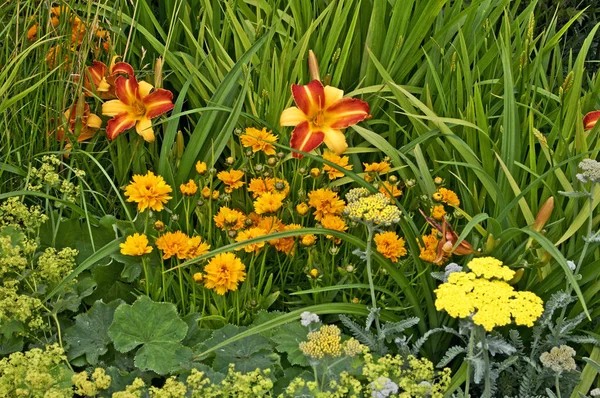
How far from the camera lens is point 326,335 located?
1675 millimetres

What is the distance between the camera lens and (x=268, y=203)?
7.04 feet

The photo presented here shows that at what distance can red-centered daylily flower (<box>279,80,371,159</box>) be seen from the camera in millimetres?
2254

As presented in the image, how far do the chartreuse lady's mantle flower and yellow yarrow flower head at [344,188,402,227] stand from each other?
0.24 meters

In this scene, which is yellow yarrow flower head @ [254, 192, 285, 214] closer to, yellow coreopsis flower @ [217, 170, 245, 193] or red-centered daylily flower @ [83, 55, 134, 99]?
yellow coreopsis flower @ [217, 170, 245, 193]

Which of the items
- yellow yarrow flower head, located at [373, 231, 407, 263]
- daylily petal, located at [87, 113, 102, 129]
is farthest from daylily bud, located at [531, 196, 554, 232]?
daylily petal, located at [87, 113, 102, 129]

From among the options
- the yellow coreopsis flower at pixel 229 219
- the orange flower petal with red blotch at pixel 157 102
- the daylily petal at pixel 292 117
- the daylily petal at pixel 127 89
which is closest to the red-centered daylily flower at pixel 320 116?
the daylily petal at pixel 292 117

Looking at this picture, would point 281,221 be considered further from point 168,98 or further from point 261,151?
point 168,98

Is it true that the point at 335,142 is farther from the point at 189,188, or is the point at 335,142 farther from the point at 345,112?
the point at 189,188

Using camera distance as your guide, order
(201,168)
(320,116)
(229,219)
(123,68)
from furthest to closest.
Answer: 1. (123,68)
2. (320,116)
3. (201,168)
4. (229,219)

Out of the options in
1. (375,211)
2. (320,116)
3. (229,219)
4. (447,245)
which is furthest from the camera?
(320,116)

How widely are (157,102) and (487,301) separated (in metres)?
1.26

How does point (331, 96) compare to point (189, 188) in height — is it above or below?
above

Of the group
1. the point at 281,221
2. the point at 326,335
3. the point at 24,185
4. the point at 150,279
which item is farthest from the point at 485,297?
the point at 24,185

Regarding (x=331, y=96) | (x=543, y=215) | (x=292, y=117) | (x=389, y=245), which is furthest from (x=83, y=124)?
(x=543, y=215)
